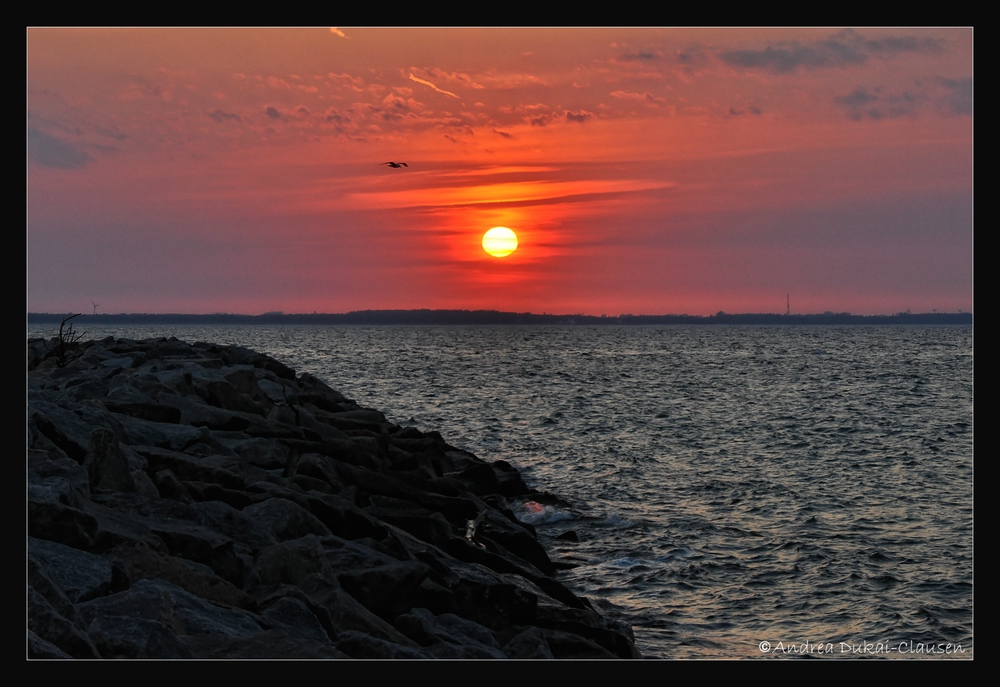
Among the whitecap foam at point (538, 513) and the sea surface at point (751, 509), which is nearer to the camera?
the sea surface at point (751, 509)

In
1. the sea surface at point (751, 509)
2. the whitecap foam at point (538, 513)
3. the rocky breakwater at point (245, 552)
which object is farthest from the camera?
the whitecap foam at point (538, 513)

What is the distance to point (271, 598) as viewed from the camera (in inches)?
314

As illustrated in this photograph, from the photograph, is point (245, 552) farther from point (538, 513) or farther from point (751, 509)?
point (751, 509)

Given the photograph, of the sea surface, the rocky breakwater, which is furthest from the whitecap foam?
the rocky breakwater

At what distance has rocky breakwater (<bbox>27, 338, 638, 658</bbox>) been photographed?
681 cm

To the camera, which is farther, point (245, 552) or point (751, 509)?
point (751, 509)

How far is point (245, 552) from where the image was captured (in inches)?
361

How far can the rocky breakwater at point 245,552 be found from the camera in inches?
268

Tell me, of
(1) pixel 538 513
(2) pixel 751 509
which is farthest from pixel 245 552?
(2) pixel 751 509

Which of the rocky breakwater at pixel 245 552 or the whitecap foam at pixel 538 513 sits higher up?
the rocky breakwater at pixel 245 552

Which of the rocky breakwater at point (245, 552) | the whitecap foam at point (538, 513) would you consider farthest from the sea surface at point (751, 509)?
the rocky breakwater at point (245, 552)

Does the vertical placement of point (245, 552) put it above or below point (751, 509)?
above

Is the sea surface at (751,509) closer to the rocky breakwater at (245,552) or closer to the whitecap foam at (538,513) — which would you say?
the whitecap foam at (538,513)

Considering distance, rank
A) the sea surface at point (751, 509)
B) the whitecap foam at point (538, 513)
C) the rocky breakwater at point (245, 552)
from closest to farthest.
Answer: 1. the rocky breakwater at point (245, 552)
2. the sea surface at point (751, 509)
3. the whitecap foam at point (538, 513)
